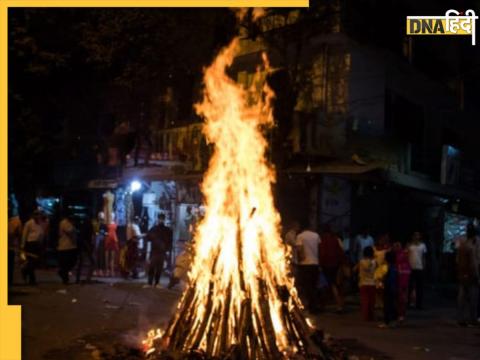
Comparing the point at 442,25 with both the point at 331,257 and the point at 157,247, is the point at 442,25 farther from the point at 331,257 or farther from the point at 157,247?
the point at 157,247

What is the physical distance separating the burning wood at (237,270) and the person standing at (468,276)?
4909 mm

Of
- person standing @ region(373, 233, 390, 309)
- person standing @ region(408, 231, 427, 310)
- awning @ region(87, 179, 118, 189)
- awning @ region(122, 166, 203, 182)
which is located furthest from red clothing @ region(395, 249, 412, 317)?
awning @ region(87, 179, 118, 189)

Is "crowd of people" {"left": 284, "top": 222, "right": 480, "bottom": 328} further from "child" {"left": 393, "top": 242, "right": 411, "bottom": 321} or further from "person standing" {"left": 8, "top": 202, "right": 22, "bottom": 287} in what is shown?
"person standing" {"left": 8, "top": 202, "right": 22, "bottom": 287}

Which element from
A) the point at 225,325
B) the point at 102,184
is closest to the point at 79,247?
the point at 102,184

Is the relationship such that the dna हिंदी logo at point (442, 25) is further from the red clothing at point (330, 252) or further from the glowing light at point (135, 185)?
the glowing light at point (135, 185)

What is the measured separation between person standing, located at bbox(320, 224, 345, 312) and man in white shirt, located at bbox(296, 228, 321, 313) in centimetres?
34

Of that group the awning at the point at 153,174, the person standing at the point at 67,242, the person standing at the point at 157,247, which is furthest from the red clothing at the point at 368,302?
the person standing at the point at 67,242

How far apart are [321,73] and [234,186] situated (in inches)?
366

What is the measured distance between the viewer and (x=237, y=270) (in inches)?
311

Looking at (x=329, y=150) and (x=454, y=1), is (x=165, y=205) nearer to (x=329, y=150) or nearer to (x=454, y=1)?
(x=329, y=150)

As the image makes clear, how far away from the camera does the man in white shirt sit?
12.7 metres

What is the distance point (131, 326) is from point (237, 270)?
138 inches

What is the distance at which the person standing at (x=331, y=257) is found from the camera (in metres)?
13.2

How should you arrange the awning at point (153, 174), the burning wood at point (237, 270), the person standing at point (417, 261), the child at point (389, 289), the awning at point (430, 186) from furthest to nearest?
the awning at point (153, 174) < the awning at point (430, 186) < the person standing at point (417, 261) < the child at point (389, 289) < the burning wood at point (237, 270)
